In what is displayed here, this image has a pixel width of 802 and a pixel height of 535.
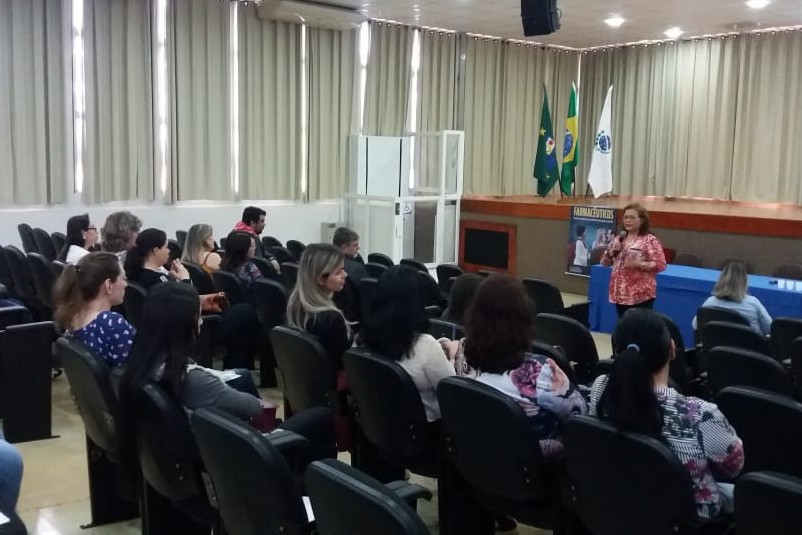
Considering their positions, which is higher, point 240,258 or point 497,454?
point 240,258

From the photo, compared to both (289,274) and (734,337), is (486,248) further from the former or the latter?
(734,337)

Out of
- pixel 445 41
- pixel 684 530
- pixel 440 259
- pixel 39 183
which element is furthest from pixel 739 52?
pixel 684 530

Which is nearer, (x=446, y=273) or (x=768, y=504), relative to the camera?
(x=768, y=504)

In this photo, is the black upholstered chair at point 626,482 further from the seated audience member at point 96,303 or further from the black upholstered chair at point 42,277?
the black upholstered chair at point 42,277

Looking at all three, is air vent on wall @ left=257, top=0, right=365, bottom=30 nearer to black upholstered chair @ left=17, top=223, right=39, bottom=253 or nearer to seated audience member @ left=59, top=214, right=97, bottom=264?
black upholstered chair @ left=17, top=223, right=39, bottom=253

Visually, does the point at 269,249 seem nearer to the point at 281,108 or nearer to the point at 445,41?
the point at 281,108

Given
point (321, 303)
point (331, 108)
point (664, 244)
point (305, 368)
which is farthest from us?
point (331, 108)

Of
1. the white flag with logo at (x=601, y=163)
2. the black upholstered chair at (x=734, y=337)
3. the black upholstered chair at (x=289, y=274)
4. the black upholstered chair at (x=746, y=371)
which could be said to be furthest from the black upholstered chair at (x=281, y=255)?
the white flag with logo at (x=601, y=163)

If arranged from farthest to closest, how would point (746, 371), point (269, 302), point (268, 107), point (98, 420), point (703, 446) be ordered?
1. point (268, 107)
2. point (269, 302)
3. point (746, 371)
4. point (98, 420)
5. point (703, 446)

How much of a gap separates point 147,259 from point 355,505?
3.37m

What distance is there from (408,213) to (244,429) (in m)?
8.68

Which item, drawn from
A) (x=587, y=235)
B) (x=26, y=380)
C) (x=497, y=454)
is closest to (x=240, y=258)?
(x=26, y=380)

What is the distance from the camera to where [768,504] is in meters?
1.69

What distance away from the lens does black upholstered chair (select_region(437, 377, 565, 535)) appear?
239cm
